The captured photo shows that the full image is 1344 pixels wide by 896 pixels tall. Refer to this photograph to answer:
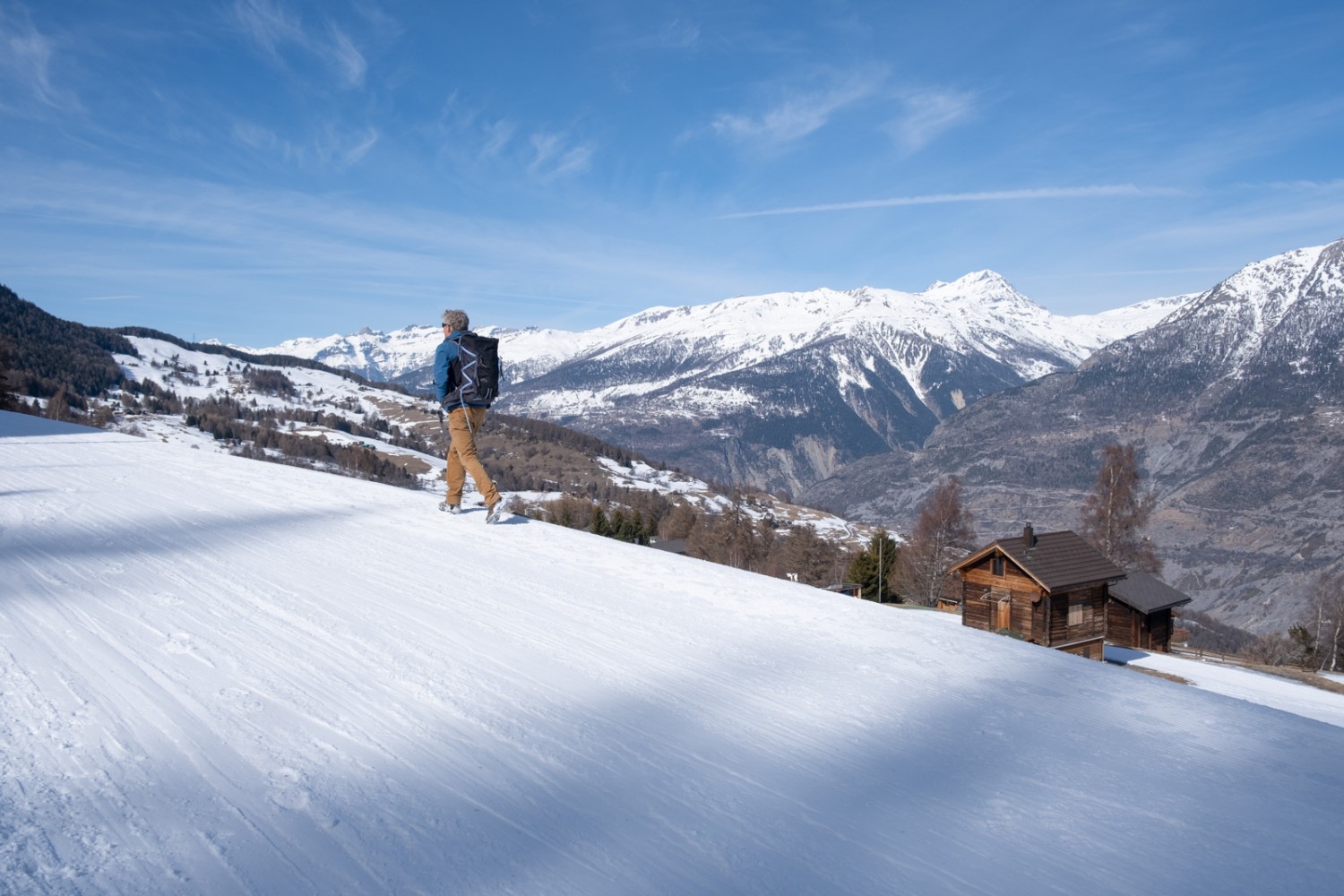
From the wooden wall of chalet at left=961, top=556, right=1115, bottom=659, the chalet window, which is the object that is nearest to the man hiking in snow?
the wooden wall of chalet at left=961, top=556, right=1115, bottom=659

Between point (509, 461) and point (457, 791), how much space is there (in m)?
174

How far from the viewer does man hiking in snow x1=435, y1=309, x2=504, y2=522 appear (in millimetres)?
9445

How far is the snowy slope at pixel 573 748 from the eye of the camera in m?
2.94

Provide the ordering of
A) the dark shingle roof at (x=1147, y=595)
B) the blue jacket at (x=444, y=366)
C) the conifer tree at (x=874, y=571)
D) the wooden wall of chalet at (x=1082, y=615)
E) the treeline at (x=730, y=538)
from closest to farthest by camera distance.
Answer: the blue jacket at (x=444, y=366) → the wooden wall of chalet at (x=1082, y=615) → the dark shingle roof at (x=1147, y=595) → the conifer tree at (x=874, y=571) → the treeline at (x=730, y=538)

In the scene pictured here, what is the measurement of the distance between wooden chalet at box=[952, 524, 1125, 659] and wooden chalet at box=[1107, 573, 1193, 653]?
7.13m

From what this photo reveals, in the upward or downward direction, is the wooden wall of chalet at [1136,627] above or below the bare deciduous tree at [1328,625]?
above

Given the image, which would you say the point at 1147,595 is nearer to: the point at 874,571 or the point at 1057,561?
the point at 1057,561

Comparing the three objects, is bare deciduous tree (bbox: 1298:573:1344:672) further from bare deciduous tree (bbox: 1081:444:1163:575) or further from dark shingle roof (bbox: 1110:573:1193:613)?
dark shingle roof (bbox: 1110:573:1193:613)

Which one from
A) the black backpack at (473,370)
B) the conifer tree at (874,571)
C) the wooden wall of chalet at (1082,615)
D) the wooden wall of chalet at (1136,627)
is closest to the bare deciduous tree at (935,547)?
the conifer tree at (874,571)

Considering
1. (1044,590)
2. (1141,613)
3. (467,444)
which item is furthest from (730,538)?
(467,444)

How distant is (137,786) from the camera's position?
3107 millimetres

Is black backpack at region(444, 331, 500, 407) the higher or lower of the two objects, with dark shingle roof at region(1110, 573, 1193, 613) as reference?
higher

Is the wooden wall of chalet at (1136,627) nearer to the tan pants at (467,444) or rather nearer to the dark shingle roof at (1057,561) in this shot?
the dark shingle roof at (1057,561)

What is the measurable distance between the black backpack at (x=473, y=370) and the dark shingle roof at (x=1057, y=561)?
2558 centimetres
